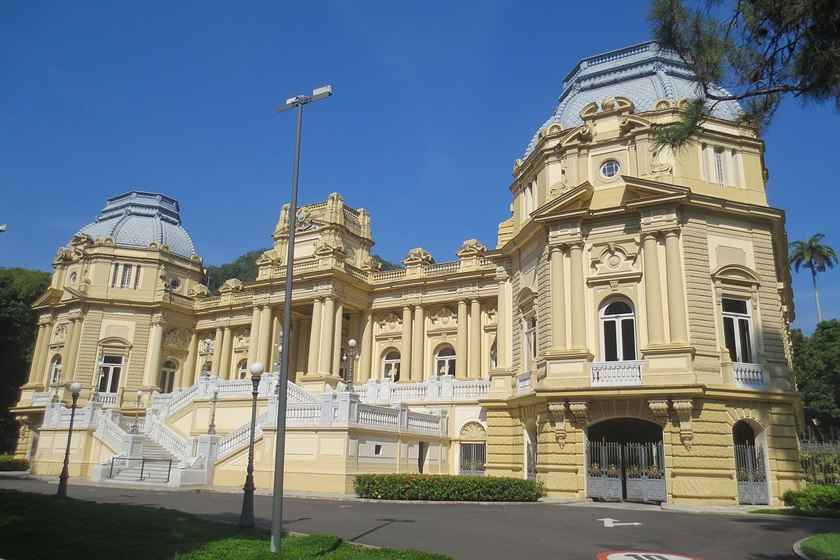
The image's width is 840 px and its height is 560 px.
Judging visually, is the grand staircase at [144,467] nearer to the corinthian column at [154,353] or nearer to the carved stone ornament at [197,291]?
the corinthian column at [154,353]

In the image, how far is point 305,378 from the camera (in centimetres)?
3659

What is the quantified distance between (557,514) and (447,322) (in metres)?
22.7

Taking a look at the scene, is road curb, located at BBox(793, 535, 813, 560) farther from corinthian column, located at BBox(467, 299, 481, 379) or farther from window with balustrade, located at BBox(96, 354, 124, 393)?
window with balustrade, located at BBox(96, 354, 124, 393)

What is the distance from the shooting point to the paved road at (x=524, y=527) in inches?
469

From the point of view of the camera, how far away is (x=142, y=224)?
49.5 metres

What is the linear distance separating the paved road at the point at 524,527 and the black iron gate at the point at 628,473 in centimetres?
138

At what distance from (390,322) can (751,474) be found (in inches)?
964

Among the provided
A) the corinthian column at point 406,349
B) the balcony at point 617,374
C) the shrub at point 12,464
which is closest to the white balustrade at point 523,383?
the balcony at point 617,374

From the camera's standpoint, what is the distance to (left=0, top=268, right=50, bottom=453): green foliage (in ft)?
163

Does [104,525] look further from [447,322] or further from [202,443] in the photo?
[447,322]

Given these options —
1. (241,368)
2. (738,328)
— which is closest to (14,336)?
(241,368)

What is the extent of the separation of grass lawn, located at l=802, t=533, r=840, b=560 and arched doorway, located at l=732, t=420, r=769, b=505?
8276mm

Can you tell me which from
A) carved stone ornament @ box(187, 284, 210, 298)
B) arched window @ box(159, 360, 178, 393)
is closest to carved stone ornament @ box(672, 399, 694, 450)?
arched window @ box(159, 360, 178, 393)

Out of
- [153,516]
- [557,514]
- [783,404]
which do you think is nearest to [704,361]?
[783,404]
